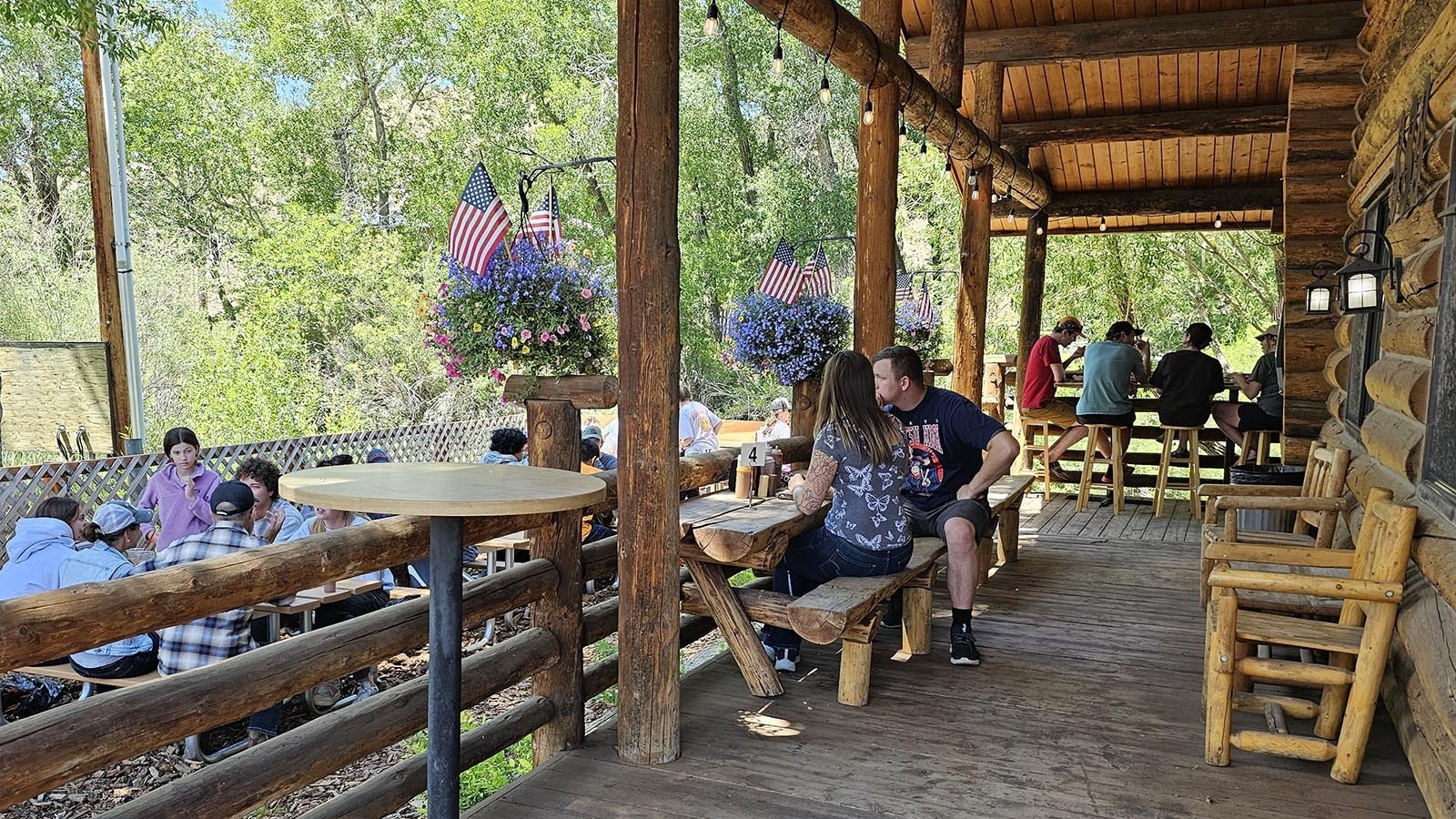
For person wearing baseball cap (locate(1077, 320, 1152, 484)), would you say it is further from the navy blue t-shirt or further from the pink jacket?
the pink jacket

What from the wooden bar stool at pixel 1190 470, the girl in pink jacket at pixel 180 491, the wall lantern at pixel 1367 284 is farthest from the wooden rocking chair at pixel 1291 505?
the girl in pink jacket at pixel 180 491

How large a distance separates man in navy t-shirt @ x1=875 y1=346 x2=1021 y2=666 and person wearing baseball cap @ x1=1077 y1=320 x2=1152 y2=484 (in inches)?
156

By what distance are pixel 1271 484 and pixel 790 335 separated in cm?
291

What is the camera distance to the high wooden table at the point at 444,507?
92.0 inches

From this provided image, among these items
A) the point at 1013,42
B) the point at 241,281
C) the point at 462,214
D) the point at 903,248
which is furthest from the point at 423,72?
the point at 462,214

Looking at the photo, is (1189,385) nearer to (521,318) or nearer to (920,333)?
(920,333)

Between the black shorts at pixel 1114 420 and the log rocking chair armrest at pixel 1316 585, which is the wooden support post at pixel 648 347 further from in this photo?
the black shorts at pixel 1114 420

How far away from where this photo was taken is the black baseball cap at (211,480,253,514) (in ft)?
16.4

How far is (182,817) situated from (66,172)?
22913mm

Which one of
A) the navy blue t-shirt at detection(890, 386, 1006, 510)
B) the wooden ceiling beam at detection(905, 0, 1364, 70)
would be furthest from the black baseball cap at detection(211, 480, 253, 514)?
the wooden ceiling beam at detection(905, 0, 1364, 70)

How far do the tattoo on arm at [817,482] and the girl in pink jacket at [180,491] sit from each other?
4.80 metres

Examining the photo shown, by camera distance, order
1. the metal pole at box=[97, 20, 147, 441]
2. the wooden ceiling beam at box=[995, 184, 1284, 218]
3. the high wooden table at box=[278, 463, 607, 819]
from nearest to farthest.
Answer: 1. the high wooden table at box=[278, 463, 607, 819]
2. the metal pole at box=[97, 20, 147, 441]
3. the wooden ceiling beam at box=[995, 184, 1284, 218]

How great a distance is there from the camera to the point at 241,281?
70.0 feet

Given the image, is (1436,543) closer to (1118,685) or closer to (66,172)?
(1118,685)
